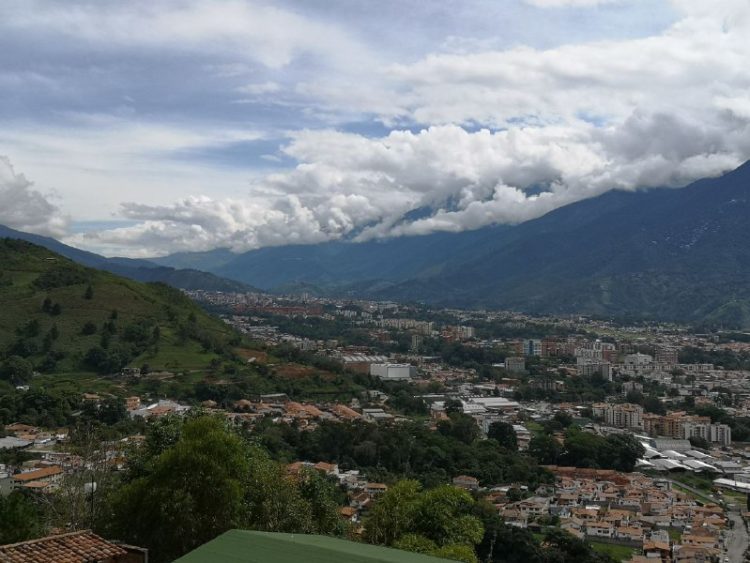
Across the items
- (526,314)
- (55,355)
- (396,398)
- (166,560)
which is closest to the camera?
(166,560)

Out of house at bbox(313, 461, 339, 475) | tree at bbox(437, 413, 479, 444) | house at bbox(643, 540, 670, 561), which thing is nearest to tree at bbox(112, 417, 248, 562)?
house at bbox(643, 540, 670, 561)

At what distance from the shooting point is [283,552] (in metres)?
9.20

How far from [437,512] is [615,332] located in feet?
355

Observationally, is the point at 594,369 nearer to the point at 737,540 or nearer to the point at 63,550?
the point at 737,540

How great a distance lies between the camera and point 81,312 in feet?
193

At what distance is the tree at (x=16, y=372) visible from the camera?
4725cm

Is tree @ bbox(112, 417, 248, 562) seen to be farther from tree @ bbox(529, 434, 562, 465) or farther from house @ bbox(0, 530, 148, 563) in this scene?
tree @ bbox(529, 434, 562, 465)

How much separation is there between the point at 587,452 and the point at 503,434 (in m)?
4.91

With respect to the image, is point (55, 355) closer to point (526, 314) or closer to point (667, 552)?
point (667, 552)

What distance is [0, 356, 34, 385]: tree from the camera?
47.2m

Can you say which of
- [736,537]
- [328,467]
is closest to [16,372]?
[328,467]

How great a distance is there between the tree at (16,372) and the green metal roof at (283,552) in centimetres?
4279

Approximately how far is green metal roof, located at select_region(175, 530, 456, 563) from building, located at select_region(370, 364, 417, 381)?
61946mm

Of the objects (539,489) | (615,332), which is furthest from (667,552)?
(615,332)
